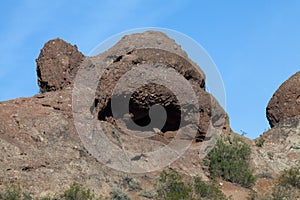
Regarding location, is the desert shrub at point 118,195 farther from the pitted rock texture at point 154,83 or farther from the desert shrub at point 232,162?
the desert shrub at point 232,162

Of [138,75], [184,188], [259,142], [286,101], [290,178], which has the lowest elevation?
[184,188]

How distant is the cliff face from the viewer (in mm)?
27062

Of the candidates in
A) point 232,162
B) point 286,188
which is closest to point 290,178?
point 286,188

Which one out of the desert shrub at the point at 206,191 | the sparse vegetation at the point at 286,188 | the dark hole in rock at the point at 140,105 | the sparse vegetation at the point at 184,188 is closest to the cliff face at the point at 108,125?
the dark hole in rock at the point at 140,105

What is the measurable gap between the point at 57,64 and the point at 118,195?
10146 millimetres

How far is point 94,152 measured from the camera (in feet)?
95.0

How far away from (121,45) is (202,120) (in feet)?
18.7

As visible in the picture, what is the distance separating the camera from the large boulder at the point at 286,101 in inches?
1491

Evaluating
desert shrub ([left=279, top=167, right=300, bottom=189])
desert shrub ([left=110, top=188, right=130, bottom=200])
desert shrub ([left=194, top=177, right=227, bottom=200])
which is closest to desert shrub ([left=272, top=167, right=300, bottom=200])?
desert shrub ([left=279, top=167, right=300, bottom=189])

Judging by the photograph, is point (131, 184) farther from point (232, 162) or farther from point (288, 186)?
point (288, 186)

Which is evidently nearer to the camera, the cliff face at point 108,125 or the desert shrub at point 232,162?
the cliff face at point 108,125

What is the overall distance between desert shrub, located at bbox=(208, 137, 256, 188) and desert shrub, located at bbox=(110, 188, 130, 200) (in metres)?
6.45

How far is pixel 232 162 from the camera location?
3225cm

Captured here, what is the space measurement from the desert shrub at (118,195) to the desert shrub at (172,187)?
1.39 metres
